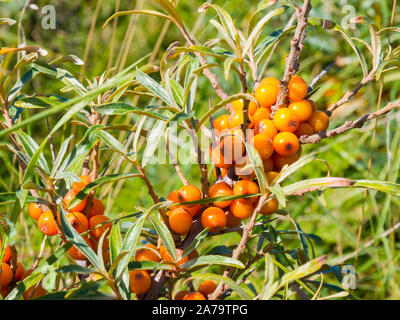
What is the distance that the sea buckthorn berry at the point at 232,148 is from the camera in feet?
2.38

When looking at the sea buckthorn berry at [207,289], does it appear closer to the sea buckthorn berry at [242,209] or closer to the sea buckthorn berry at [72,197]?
the sea buckthorn berry at [242,209]

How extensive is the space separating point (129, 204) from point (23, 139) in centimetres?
117

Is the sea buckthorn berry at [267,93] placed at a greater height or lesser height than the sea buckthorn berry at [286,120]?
greater

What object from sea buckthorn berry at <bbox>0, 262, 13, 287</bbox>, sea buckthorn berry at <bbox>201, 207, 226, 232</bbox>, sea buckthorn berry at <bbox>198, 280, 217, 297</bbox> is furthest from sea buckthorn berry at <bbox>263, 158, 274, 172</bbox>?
sea buckthorn berry at <bbox>0, 262, 13, 287</bbox>

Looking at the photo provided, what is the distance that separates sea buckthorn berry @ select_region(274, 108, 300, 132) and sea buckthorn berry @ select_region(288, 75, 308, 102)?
0.04 m

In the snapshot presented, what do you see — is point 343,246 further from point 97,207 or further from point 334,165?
point 97,207

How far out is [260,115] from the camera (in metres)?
0.79

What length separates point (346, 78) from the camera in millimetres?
2420

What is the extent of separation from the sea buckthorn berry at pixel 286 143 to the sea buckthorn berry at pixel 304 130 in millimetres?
55

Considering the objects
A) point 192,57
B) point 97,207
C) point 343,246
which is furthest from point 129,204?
point 192,57

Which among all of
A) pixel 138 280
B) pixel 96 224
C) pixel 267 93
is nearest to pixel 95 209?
pixel 96 224

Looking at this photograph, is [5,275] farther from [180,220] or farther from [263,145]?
[263,145]

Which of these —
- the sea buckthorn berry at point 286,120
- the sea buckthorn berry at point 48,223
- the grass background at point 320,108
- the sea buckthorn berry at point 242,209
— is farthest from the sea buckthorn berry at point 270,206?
the grass background at point 320,108

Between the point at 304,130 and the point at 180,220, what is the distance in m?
0.28
